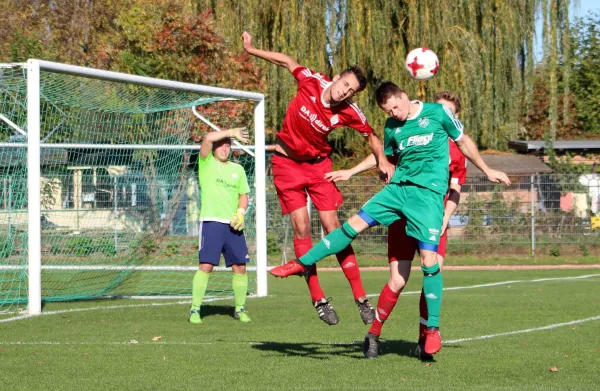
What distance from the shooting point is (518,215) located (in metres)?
24.4

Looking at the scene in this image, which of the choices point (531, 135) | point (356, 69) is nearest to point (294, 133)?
point (356, 69)

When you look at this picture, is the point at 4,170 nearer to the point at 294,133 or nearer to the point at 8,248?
the point at 8,248

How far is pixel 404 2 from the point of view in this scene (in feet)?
83.5

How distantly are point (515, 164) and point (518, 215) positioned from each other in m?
7.25

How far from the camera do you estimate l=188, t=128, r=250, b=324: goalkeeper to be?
35.7 feet

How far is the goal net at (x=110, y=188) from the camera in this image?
1316 cm

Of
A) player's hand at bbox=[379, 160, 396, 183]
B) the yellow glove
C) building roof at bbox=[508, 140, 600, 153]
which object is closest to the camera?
player's hand at bbox=[379, 160, 396, 183]

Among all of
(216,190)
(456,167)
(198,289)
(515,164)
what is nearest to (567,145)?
(515,164)

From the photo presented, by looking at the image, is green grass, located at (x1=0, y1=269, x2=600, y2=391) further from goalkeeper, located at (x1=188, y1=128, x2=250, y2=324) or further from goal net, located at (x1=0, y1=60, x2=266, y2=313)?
goal net, located at (x1=0, y1=60, x2=266, y2=313)

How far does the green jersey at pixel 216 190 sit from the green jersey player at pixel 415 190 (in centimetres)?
359

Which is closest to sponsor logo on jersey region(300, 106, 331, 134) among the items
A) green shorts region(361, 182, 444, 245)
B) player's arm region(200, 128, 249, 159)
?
player's arm region(200, 128, 249, 159)

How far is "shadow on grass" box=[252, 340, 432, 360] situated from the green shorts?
1.07m

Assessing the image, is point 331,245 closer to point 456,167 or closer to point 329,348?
point 329,348

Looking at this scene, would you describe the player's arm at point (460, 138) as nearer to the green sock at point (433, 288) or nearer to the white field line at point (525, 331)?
the green sock at point (433, 288)
